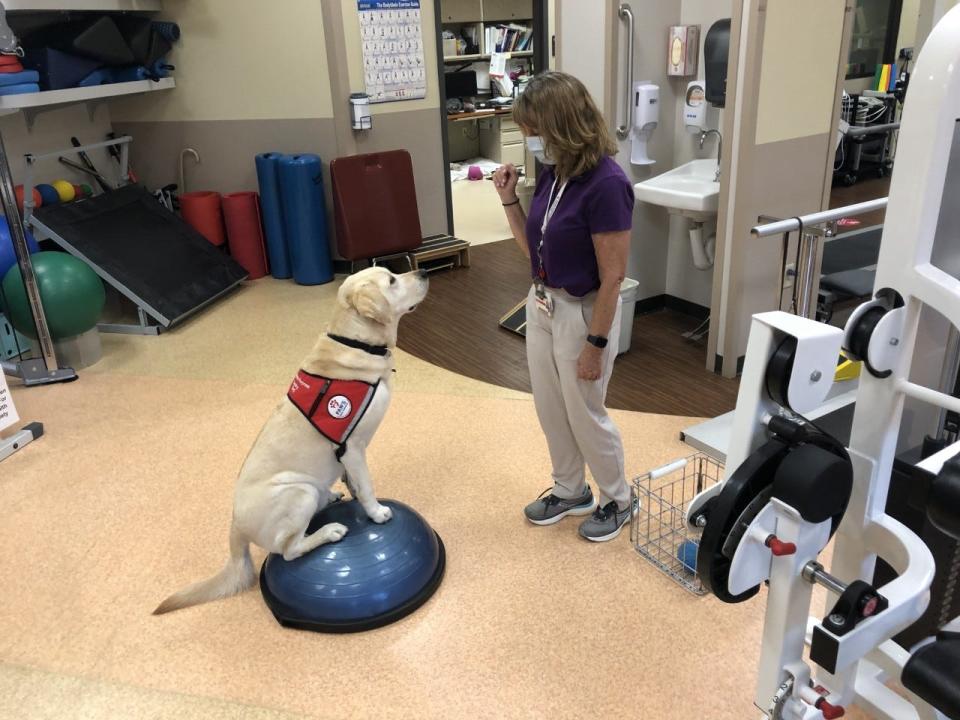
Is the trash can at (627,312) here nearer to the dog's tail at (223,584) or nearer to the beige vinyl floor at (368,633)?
the beige vinyl floor at (368,633)

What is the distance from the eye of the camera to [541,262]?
2.36m

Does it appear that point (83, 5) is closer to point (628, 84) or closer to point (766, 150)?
point (628, 84)

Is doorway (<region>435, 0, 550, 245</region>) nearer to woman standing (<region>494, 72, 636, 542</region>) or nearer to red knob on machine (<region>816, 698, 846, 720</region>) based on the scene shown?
woman standing (<region>494, 72, 636, 542</region>)

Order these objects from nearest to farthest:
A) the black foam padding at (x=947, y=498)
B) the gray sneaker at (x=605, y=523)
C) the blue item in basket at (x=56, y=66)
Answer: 1. the black foam padding at (x=947, y=498)
2. the gray sneaker at (x=605, y=523)
3. the blue item in basket at (x=56, y=66)

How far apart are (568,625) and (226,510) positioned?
1.41m

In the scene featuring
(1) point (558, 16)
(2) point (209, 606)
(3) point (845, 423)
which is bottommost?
(2) point (209, 606)

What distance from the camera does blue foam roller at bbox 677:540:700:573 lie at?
97.0 inches

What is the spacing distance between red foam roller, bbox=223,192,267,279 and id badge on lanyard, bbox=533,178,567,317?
3.66 metres

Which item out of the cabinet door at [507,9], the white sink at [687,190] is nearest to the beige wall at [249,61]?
the white sink at [687,190]

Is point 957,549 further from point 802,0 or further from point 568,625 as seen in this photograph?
point 802,0

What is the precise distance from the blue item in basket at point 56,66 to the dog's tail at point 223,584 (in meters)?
3.59

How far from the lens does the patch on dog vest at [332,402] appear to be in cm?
228

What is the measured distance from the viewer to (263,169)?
17.5 ft

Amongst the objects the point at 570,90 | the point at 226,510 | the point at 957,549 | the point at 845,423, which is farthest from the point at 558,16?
the point at 957,549
